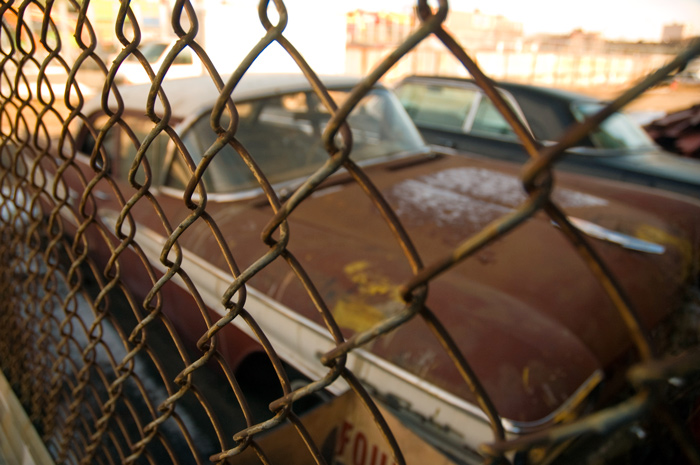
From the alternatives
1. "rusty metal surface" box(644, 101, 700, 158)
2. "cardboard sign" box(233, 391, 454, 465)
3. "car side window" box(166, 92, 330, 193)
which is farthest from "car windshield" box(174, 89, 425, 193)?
"rusty metal surface" box(644, 101, 700, 158)

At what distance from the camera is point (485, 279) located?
70.6 inches

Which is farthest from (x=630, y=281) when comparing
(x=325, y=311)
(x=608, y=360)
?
(x=325, y=311)

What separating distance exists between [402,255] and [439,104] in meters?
3.54

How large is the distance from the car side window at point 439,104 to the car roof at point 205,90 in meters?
2.05

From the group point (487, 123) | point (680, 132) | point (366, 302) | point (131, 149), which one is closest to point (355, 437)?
point (366, 302)

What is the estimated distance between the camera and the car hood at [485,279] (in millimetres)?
1478

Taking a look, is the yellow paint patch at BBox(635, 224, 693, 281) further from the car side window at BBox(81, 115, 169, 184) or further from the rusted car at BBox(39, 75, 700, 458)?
the car side window at BBox(81, 115, 169, 184)

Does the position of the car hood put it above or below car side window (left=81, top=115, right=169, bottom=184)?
below

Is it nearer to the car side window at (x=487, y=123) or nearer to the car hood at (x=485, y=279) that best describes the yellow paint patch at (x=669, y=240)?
the car hood at (x=485, y=279)

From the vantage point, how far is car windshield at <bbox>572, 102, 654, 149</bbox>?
418 centimetres

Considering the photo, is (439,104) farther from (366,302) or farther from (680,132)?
(366,302)

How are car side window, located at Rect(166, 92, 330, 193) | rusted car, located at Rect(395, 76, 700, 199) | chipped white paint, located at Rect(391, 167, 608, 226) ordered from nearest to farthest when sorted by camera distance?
chipped white paint, located at Rect(391, 167, 608, 226) → car side window, located at Rect(166, 92, 330, 193) → rusted car, located at Rect(395, 76, 700, 199)

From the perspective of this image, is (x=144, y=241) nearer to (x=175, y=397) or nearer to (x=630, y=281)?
(x=175, y=397)

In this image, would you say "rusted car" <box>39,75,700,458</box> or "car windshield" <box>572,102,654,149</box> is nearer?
"rusted car" <box>39,75,700,458</box>
